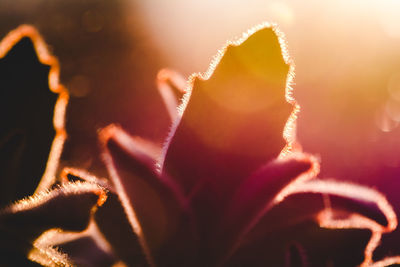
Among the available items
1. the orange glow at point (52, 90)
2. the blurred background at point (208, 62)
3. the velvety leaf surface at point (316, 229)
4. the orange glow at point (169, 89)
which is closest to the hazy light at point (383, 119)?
the blurred background at point (208, 62)

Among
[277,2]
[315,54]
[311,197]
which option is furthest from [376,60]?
[311,197]

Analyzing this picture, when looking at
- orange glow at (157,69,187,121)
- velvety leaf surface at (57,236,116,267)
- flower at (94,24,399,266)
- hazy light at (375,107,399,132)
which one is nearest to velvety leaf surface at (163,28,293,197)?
flower at (94,24,399,266)

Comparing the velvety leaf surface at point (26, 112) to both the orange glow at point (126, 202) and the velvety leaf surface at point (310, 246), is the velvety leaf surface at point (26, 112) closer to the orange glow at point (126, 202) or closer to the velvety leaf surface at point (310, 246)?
the orange glow at point (126, 202)

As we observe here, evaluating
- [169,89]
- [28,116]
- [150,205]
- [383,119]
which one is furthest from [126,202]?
[383,119]

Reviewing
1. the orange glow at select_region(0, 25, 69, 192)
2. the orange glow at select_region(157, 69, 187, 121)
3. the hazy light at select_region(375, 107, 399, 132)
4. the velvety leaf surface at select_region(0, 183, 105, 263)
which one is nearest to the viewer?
the velvety leaf surface at select_region(0, 183, 105, 263)

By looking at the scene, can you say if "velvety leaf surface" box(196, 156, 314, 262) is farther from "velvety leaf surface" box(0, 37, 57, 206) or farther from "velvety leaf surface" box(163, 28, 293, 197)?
"velvety leaf surface" box(0, 37, 57, 206)
